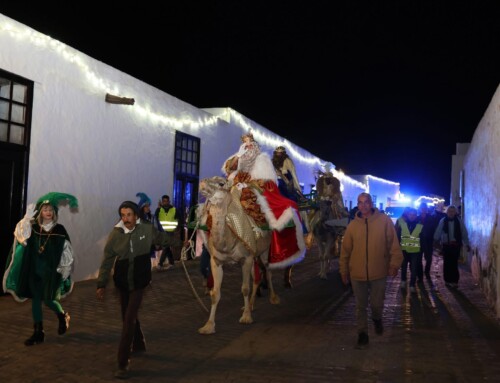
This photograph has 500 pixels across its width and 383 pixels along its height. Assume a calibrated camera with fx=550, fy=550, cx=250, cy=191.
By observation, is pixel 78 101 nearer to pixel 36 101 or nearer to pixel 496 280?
pixel 36 101

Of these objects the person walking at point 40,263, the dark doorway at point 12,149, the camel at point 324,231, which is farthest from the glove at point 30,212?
the camel at point 324,231

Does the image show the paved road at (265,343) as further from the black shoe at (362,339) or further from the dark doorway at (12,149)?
the dark doorway at (12,149)

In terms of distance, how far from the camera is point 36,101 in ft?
33.4

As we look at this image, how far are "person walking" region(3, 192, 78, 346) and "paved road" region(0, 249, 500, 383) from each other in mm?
439

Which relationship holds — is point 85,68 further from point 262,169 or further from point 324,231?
point 324,231

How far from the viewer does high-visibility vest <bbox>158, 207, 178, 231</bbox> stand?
13.6 meters

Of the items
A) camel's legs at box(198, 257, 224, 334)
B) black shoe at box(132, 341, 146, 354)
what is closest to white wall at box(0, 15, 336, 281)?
camel's legs at box(198, 257, 224, 334)

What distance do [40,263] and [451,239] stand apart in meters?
9.11

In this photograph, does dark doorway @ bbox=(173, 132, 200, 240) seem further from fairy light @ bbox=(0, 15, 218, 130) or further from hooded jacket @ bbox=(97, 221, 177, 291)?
hooded jacket @ bbox=(97, 221, 177, 291)

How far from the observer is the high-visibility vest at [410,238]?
434 inches

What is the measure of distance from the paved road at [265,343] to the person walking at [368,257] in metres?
0.48

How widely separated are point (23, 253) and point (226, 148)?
12.7 meters

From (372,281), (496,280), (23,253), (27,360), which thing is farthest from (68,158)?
(496,280)

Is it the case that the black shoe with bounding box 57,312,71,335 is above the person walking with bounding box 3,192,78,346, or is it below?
below
